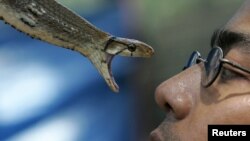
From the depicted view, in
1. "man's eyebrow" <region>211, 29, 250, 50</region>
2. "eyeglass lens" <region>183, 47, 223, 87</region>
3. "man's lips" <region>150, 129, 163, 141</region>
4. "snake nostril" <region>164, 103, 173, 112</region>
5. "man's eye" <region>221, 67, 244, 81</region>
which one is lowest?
"man's lips" <region>150, 129, 163, 141</region>

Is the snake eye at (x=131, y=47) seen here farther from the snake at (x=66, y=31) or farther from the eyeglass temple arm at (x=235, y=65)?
the eyeglass temple arm at (x=235, y=65)

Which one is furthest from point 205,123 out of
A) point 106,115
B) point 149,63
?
point 149,63

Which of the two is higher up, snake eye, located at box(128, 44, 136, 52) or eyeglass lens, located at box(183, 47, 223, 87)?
snake eye, located at box(128, 44, 136, 52)

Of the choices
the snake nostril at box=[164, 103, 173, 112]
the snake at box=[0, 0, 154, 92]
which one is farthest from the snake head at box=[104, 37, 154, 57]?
the snake nostril at box=[164, 103, 173, 112]

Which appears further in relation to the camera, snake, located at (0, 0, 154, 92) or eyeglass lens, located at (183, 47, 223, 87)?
eyeglass lens, located at (183, 47, 223, 87)

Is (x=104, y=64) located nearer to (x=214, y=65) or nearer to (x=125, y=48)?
(x=125, y=48)

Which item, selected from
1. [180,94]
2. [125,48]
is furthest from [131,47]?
[180,94]

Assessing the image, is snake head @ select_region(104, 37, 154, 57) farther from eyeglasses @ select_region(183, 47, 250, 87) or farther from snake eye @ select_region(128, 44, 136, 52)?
eyeglasses @ select_region(183, 47, 250, 87)

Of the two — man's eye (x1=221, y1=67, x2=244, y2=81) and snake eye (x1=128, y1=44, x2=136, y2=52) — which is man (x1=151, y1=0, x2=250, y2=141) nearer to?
man's eye (x1=221, y1=67, x2=244, y2=81)
